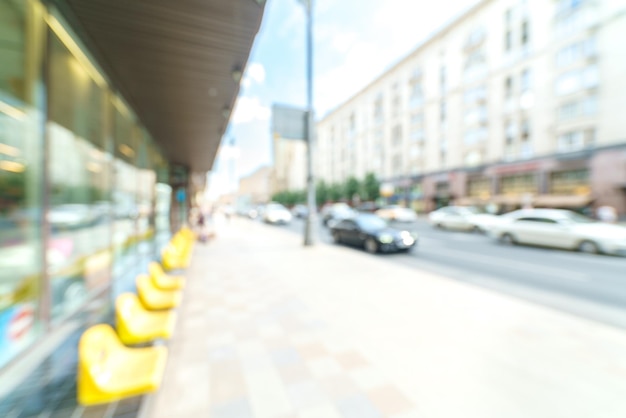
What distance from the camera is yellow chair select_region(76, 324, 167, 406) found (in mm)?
1817

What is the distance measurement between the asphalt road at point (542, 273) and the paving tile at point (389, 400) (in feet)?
14.1

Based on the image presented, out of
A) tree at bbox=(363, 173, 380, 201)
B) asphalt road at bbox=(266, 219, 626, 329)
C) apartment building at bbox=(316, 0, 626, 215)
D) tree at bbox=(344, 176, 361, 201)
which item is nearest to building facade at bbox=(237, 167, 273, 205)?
tree at bbox=(344, 176, 361, 201)

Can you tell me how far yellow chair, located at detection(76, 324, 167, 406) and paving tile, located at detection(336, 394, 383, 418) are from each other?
5.15ft

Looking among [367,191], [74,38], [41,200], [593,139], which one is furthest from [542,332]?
[367,191]

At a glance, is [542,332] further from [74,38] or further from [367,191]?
[367,191]

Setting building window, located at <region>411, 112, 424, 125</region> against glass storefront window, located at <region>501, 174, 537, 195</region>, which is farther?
building window, located at <region>411, 112, 424, 125</region>

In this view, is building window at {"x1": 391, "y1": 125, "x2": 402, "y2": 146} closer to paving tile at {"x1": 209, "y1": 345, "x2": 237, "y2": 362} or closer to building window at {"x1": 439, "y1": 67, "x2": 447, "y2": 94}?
building window at {"x1": 439, "y1": 67, "x2": 447, "y2": 94}

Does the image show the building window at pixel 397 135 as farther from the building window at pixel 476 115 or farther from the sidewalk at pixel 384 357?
the sidewalk at pixel 384 357

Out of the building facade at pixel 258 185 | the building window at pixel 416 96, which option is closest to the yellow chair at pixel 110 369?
the building window at pixel 416 96

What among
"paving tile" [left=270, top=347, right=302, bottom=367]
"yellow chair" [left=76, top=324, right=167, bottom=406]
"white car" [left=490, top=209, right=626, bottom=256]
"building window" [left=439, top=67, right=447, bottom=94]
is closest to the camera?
"yellow chair" [left=76, top=324, right=167, bottom=406]

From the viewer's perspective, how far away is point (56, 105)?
4301 millimetres

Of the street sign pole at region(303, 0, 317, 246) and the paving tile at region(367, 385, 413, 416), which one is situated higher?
the street sign pole at region(303, 0, 317, 246)

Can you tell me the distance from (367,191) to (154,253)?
38.2 metres

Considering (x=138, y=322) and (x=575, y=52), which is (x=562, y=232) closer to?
(x=138, y=322)
